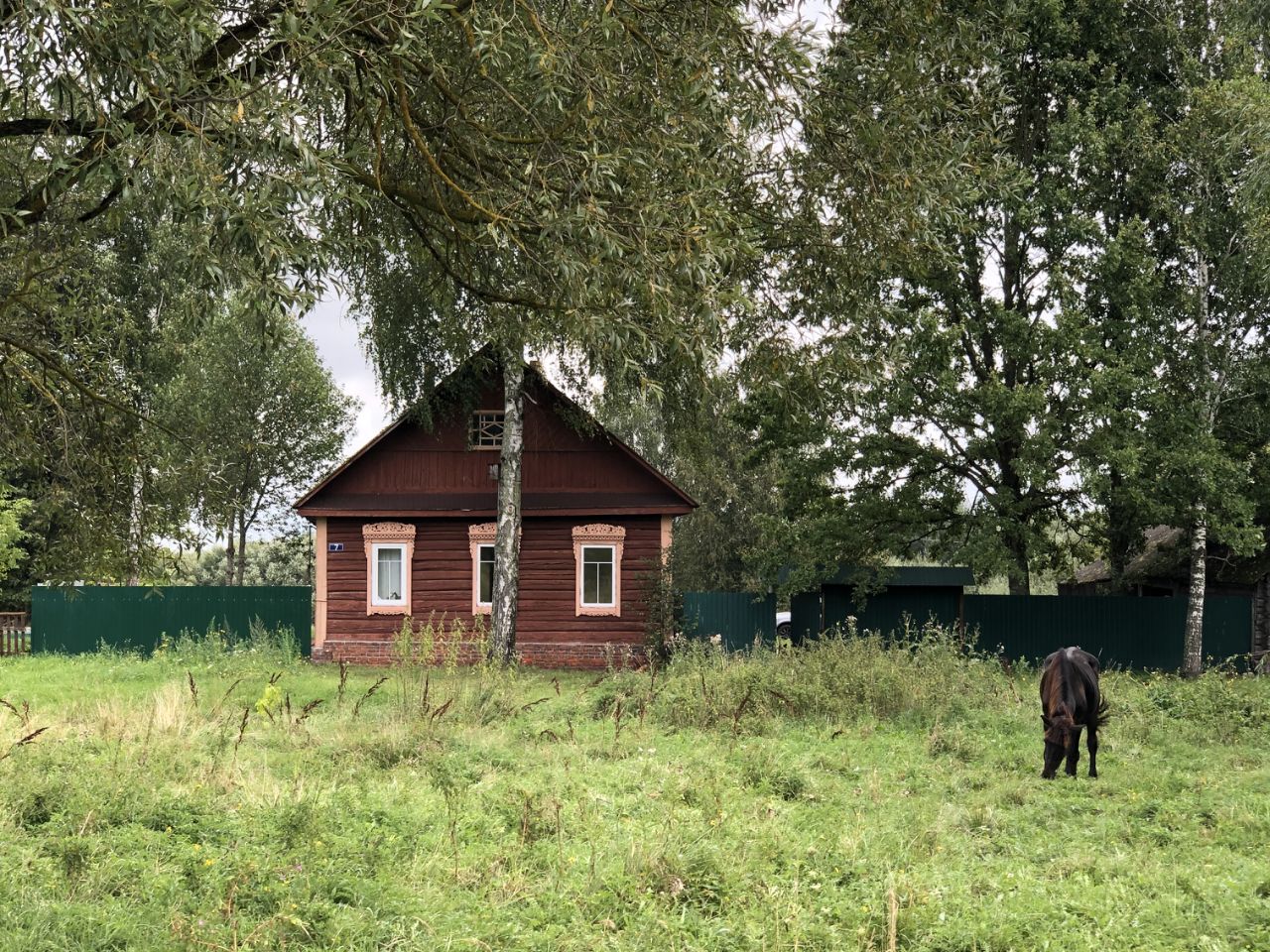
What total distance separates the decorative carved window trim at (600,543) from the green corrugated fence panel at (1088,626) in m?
7.51

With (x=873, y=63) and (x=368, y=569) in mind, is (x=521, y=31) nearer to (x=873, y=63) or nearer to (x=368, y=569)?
(x=873, y=63)

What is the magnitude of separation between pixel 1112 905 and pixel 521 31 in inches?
241

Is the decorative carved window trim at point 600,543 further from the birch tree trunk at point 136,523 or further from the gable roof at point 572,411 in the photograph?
the birch tree trunk at point 136,523

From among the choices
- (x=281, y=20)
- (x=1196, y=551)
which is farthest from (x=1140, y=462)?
(x=281, y=20)

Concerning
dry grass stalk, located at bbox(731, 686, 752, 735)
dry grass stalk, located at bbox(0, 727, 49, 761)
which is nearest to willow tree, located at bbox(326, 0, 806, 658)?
dry grass stalk, located at bbox(0, 727, 49, 761)

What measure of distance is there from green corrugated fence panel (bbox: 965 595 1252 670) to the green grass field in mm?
8783

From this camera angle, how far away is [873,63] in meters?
7.71

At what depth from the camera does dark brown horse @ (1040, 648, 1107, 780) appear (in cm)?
1070

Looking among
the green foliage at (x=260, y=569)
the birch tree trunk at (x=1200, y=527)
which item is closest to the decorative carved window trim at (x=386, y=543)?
the birch tree trunk at (x=1200, y=527)

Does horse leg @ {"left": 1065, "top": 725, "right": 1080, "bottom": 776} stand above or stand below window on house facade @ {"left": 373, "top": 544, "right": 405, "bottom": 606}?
below

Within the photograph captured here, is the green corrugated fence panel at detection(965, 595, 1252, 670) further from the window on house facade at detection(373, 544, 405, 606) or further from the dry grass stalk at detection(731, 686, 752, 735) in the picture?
A: the window on house facade at detection(373, 544, 405, 606)

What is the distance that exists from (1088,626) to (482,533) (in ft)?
43.2

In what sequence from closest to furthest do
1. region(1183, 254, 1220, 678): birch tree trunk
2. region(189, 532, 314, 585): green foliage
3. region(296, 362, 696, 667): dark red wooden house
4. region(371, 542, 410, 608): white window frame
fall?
region(1183, 254, 1220, 678): birch tree trunk → region(296, 362, 696, 667): dark red wooden house → region(371, 542, 410, 608): white window frame → region(189, 532, 314, 585): green foliage

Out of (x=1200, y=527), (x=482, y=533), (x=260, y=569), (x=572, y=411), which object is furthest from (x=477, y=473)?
(x=260, y=569)
